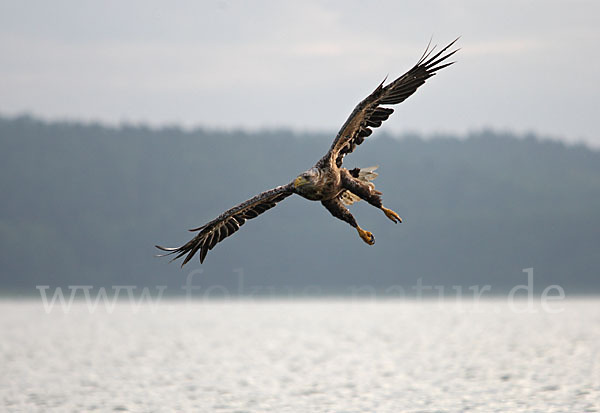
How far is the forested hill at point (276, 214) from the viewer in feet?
296

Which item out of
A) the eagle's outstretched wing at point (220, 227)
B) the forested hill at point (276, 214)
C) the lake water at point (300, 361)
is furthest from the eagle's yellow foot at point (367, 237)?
the forested hill at point (276, 214)

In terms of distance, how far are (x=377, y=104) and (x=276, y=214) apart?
8454 cm

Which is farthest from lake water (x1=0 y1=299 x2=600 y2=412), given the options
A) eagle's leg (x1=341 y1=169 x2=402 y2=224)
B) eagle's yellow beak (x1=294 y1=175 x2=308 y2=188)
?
eagle's yellow beak (x1=294 y1=175 x2=308 y2=188)

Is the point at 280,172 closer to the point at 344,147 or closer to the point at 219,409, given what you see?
the point at 219,409

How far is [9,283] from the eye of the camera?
8562 cm

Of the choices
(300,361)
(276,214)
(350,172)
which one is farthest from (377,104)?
(276,214)

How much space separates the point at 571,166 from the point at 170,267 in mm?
51590

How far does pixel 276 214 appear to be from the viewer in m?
96.3

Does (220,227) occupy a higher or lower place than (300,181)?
lower

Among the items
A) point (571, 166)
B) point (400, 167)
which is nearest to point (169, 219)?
point (400, 167)

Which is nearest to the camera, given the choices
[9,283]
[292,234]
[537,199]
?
[9,283]

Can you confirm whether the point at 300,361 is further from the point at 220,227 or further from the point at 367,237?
the point at 367,237

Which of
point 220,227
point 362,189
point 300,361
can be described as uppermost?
point 362,189

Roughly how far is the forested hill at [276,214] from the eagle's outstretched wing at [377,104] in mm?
74329
